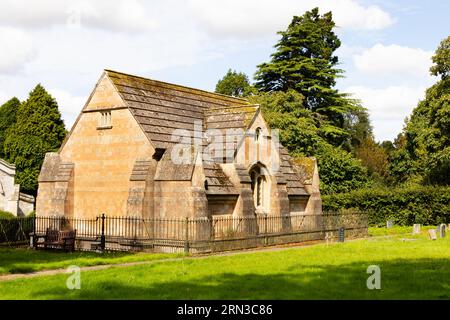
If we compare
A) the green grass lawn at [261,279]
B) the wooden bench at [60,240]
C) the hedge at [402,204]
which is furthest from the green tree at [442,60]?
the wooden bench at [60,240]

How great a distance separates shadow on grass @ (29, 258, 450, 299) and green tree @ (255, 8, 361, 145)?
4427 cm

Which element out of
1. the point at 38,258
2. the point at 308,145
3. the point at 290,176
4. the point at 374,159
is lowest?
the point at 38,258

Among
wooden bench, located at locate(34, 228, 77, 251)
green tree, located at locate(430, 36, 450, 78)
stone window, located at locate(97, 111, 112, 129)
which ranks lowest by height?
wooden bench, located at locate(34, 228, 77, 251)

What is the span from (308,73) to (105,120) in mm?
34990

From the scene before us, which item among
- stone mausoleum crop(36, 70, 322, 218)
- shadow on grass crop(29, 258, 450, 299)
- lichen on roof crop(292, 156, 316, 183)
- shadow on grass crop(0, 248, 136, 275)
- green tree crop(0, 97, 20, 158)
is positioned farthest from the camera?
green tree crop(0, 97, 20, 158)

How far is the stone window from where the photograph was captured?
112ft

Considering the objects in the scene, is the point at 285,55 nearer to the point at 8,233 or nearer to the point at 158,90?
the point at 158,90

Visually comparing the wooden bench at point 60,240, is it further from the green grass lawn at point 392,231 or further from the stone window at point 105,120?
the green grass lawn at point 392,231

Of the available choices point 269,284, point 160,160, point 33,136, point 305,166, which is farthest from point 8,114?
point 269,284

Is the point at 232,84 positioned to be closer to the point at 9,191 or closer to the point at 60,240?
the point at 9,191

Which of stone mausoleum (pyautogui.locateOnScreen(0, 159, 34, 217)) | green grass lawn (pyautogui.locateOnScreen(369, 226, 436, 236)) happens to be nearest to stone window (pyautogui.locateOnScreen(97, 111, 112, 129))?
green grass lawn (pyautogui.locateOnScreen(369, 226, 436, 236))

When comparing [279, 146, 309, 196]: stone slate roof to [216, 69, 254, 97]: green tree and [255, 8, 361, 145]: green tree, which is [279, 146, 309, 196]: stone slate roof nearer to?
[255, 8, 361, 145]: green tree

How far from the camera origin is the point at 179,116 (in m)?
35.5

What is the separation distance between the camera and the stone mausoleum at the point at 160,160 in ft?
102
